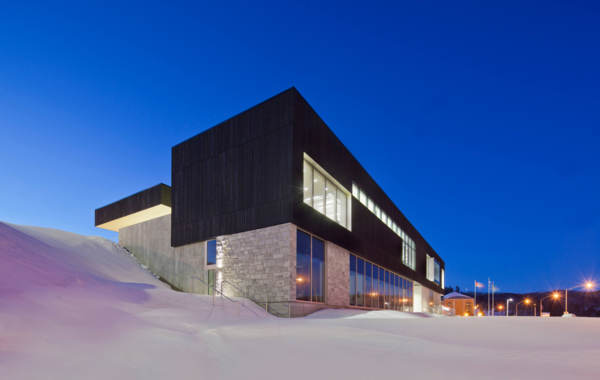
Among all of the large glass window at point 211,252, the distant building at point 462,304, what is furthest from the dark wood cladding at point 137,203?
the distant building at point 462,304

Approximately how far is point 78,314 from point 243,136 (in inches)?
473

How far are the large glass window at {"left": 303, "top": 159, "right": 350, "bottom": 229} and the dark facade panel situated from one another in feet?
1.47

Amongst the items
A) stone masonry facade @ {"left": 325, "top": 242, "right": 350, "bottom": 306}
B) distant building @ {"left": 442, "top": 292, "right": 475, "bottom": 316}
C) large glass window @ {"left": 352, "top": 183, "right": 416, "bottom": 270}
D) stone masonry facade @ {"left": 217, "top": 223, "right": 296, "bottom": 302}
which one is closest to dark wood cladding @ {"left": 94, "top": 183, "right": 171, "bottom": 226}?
stone masonry facade @ {"left": 217, "top": 223, "right": 296, "bottom": 302}

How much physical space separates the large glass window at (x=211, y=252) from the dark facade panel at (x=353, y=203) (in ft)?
18.7

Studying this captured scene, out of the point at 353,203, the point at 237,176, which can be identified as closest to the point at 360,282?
the point at 353,203

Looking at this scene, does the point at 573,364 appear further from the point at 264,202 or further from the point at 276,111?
the point at 276,111

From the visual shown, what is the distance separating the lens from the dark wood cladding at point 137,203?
24.8 m

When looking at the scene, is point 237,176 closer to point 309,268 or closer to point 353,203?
point 309,268

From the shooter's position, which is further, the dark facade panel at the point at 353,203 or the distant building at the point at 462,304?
the distant building at the point at 462,304

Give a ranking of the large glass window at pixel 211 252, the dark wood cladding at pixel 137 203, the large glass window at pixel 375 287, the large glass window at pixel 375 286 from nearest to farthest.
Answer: the large glass window at pixel 211 252 → the large glass window at pixel 375 287 → the dark wood cladding at pixel 137 203 → the large glass window at pixel 375 286

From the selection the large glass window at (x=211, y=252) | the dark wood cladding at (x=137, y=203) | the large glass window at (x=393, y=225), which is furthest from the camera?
the large glass window at (x=393, y=225)

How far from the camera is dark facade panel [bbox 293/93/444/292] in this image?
17281mm

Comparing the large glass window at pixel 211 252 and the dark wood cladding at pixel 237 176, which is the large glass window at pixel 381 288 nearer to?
the large glass window at pixel 211 252

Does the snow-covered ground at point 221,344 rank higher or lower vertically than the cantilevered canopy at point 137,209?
lower
